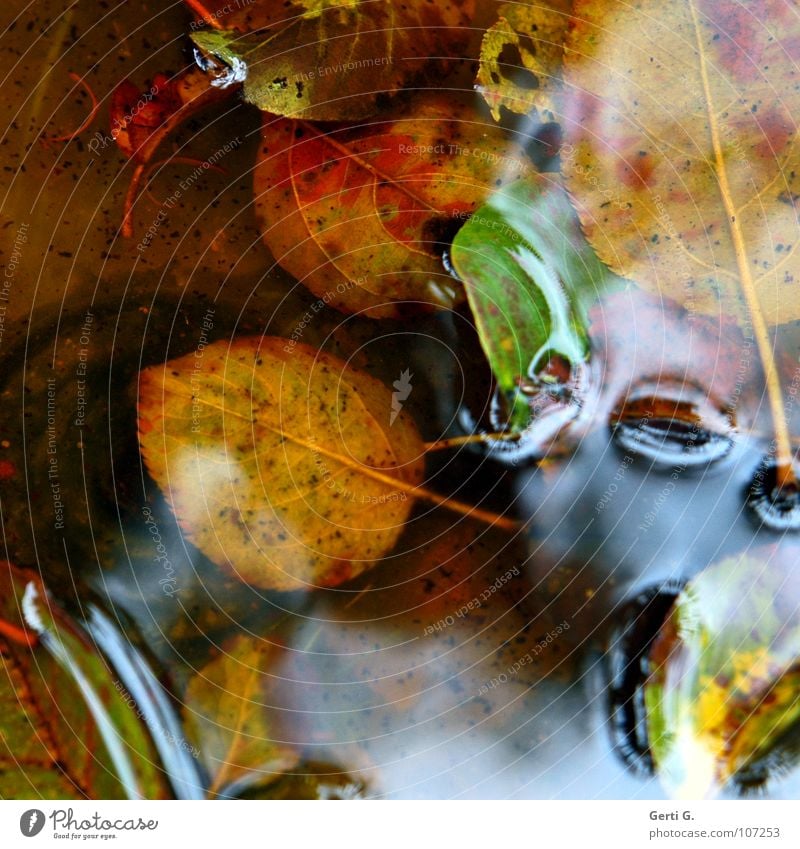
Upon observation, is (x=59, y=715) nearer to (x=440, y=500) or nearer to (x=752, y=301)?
(x=440, y=500)

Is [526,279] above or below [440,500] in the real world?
above

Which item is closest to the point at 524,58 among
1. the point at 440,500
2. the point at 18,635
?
the point at 440,500

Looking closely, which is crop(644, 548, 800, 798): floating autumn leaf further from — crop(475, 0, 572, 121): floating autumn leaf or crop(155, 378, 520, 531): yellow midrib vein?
crop(475, 0, 572, 121): floating autumn leaf

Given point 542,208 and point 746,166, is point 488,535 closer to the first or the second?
point 542,208

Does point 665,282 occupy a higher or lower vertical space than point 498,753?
higher

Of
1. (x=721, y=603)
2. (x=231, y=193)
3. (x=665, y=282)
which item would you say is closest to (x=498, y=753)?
(x=721, y=603)

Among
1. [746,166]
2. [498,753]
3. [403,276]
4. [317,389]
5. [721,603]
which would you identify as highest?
[746,166]
